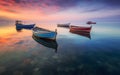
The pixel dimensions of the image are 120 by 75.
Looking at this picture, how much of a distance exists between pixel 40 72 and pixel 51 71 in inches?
34.4

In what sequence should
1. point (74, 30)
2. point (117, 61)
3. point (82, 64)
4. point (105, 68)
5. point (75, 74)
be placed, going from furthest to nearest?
1. point (74, 30)
2. point (117, 61)
3. point (82, 64)
4. point (105, 68)
5. point (75, 74)

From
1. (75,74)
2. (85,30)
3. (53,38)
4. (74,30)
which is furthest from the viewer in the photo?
(74,30)

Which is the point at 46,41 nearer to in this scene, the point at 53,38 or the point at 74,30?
the point at 53,38

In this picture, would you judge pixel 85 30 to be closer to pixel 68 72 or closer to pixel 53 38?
pixel 53 38

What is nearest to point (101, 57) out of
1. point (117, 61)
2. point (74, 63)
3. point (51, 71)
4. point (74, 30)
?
point (117, 61)

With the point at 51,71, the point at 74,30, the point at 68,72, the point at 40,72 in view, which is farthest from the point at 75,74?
the point at 74,30

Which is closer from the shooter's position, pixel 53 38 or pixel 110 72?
pixel 110 72

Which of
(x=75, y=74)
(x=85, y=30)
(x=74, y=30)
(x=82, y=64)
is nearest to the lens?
(x=75, y=74)

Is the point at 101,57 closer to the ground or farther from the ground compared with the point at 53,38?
closer to the ground

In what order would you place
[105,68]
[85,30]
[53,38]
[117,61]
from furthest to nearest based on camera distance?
1. [85,30]
2. [53,38]
3. [117,61]
4. [105,68]

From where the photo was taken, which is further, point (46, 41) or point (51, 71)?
point (46, 41)

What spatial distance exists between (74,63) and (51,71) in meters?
2.65

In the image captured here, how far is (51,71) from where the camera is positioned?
8.55 m

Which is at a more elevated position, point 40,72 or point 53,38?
point 53,38
